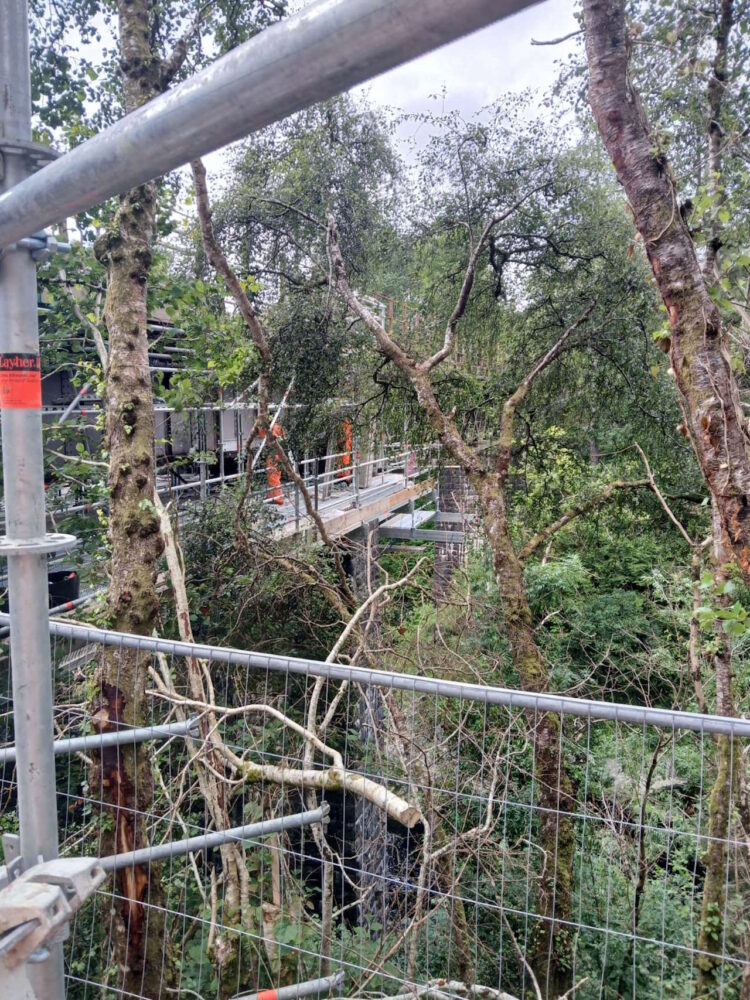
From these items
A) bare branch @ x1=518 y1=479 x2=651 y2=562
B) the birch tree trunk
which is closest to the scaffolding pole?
the birch tree trunk

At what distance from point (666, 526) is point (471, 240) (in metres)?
3.94

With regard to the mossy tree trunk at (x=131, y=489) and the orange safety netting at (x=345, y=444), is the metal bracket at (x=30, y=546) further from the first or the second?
the orange safety netting at (x=345, y=444)

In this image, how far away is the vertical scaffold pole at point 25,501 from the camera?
1.10 m

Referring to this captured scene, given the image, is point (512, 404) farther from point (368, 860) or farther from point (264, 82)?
point (264, 82)

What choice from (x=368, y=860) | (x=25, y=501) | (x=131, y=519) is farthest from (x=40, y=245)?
(x=368, y=860)

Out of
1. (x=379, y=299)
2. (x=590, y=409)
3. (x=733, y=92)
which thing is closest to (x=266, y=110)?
(x=733, y=92)

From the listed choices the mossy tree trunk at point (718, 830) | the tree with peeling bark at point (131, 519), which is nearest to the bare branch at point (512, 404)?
the mossy tree trunk at point (718, 830)

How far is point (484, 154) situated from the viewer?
6.79 m

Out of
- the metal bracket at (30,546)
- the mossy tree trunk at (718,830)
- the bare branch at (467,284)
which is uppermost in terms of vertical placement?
the bare branch at (467,284)

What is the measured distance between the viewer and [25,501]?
1.19 meters

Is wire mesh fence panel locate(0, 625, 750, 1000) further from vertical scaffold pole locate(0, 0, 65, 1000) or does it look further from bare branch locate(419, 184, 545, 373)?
bare branch locate(419, 184, 545, 373)

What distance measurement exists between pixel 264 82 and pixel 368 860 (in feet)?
14.2

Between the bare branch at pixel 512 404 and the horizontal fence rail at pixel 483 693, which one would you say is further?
the bare branch at pixel 512 404

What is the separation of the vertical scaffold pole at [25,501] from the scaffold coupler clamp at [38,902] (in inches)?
1.9
